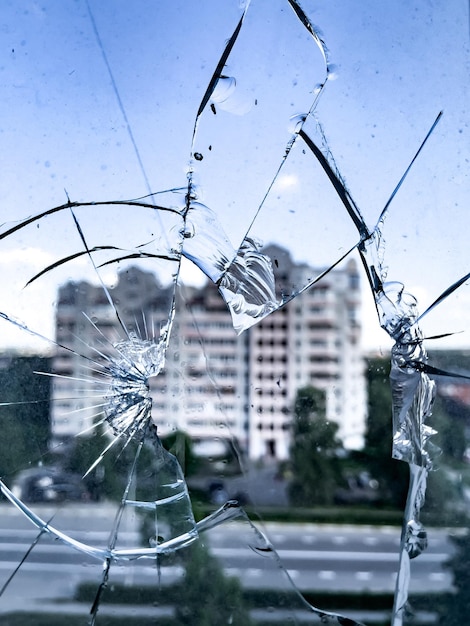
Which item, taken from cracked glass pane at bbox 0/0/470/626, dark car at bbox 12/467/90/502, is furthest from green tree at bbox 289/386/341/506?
dark car at bbox 12/467/90/502

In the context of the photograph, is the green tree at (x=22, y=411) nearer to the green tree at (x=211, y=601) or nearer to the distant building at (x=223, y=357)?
the distant building at (x=223, y=357)

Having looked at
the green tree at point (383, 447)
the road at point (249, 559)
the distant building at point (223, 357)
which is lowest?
the road at point (249, 559)

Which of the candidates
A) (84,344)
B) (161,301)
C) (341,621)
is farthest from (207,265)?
(341,621)

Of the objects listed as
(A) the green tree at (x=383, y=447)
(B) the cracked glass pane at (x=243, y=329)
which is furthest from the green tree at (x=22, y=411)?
(A) the green tree at (x=383, y=447)

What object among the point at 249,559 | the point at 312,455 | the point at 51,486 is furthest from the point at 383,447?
the point at 51,486

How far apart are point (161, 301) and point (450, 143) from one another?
1.91 ft

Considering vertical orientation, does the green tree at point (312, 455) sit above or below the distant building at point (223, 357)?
below

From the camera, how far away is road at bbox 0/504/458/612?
124 cm

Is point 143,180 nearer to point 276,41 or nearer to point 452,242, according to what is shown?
point 276,41

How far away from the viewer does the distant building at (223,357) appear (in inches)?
49.1

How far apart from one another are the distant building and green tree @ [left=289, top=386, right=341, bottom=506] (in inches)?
0.8

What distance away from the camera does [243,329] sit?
125 centimetres

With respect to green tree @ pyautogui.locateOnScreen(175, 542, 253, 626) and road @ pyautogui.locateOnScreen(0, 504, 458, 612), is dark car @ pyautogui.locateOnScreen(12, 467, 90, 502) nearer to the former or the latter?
road @ pyautogui.locateOnScreen(0, 504, 458, 612)

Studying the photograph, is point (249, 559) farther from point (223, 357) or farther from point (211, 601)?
point (223, 357)
